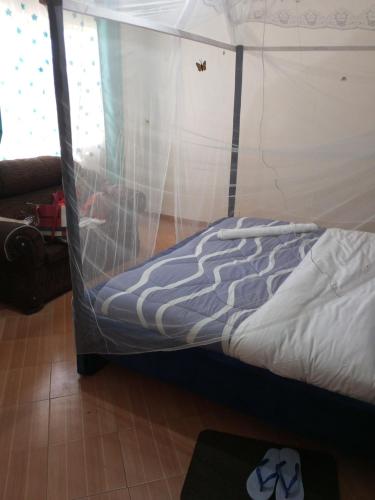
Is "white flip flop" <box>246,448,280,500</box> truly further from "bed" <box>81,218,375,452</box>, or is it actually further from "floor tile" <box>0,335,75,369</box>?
"floor tile" <box>0,335,75,369</box>

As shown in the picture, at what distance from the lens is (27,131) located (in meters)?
3.35

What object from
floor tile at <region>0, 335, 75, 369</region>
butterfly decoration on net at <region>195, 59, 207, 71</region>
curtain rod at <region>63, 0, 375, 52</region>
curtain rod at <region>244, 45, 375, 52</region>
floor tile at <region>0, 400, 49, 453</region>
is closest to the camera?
curtain rod at <region>63, 0, 375, 52</region>

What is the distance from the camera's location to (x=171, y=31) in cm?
204

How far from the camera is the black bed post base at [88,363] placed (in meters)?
1.97

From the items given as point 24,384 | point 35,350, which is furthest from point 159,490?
point 35,350

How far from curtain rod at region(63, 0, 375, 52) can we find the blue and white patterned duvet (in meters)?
1.03

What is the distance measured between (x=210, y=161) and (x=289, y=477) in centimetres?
184

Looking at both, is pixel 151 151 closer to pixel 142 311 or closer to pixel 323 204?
pixel 142 311

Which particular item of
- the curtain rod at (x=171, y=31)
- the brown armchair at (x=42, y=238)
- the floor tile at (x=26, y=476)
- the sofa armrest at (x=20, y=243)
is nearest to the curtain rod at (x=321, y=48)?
the curtain rod at (x=171, y=31)

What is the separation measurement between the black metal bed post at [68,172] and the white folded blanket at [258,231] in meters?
1.05

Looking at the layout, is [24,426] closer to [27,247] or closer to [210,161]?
[27,247]

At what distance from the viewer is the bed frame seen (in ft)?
4.71

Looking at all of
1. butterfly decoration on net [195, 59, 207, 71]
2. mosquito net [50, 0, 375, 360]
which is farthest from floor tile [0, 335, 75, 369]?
butterfly decoration on net [195, 59, 207, 71]

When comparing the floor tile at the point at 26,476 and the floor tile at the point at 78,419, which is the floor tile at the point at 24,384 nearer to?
the floor tile at the point at 78,419
